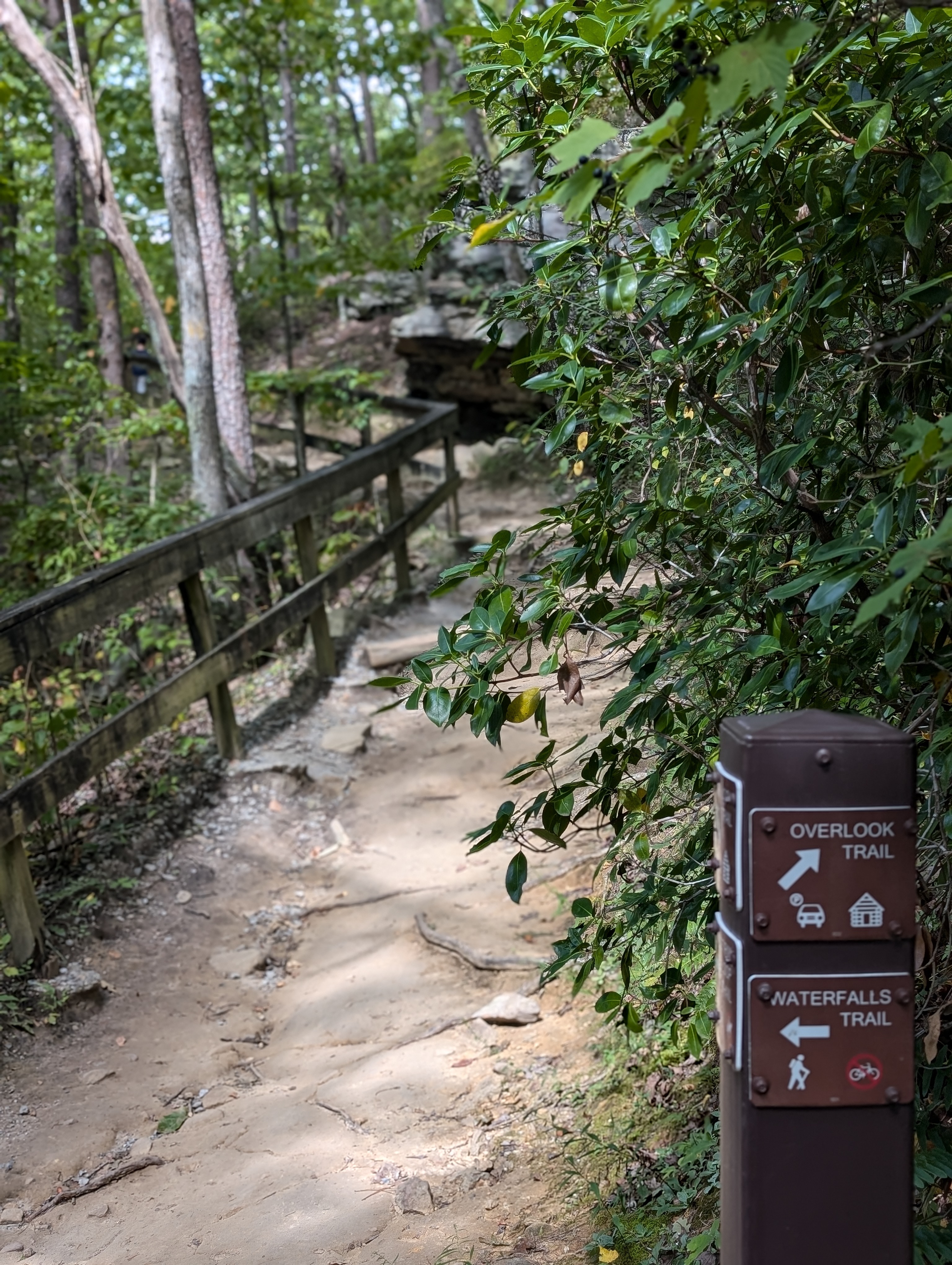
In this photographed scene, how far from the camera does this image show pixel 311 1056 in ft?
11.8

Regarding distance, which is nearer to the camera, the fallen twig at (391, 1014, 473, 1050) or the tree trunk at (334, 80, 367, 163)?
the fallen twig at (391, 1014, 473, 1050)

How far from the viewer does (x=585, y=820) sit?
4.43 meters

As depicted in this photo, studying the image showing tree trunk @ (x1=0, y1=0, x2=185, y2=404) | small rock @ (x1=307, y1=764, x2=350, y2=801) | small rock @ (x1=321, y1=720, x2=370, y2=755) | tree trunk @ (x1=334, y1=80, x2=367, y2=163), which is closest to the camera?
small rock @ (x1=307, y1=764, x2=350, y2=801)

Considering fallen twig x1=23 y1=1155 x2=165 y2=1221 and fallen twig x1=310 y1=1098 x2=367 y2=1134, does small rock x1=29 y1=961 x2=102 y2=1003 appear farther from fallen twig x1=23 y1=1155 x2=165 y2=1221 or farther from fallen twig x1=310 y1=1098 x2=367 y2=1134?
fallen twig x1=310 y1=1098 x2=367 y2=1134

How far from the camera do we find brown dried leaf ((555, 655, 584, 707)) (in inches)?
78.9

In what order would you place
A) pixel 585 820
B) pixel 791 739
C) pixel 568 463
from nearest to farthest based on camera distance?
1. pixel 791 739
2. pixel 568 463
3. pixel 585 820

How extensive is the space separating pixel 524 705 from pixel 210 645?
360 cm

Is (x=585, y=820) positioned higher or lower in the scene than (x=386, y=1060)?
higher

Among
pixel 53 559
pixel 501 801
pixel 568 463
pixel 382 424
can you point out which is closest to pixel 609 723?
pixel 568 463

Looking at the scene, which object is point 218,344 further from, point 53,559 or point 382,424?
point 382,424

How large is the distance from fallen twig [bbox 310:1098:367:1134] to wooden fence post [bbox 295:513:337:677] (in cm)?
372

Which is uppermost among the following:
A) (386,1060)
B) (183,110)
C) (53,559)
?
(183,110)

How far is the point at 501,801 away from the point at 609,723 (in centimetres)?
229

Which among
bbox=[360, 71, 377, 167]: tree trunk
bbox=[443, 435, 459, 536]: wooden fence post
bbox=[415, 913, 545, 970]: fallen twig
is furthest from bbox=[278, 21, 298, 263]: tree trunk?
bbox=[415, 913, 545, 970]: fallen twig
